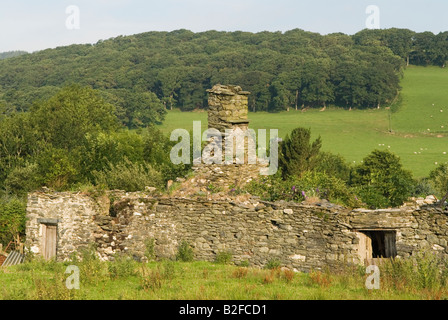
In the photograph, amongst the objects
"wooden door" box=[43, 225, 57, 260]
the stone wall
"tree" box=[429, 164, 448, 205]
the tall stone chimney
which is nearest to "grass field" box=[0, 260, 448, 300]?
the stone wall

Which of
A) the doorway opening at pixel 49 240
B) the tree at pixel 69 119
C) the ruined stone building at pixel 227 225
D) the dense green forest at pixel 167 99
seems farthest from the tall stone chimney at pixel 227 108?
the tree at pixel 69 119

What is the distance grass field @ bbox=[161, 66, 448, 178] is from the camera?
88125mm

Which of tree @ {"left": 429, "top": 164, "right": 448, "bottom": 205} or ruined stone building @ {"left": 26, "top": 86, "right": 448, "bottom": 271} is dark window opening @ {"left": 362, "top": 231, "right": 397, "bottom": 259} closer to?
ruined stone building @ {"left": 26, "top": 86, "right": 448, "bottom": 271}

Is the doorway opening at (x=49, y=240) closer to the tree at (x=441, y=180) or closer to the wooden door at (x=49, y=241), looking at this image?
the wooden door at (x=49, y=241)

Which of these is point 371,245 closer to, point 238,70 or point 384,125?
point 384,125

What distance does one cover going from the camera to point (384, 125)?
10438 cm

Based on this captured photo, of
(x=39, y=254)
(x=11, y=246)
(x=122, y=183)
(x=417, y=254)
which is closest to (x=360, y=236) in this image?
(x=417, y=254)

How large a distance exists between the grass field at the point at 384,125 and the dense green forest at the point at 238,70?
419cm

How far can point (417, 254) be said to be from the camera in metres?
13.8

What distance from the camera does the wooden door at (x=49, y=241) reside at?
59.1ft

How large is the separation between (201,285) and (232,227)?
3.98 metres

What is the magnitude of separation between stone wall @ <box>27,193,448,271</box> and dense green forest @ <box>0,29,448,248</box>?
1106 millimetres

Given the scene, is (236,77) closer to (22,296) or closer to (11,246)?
(11,246)

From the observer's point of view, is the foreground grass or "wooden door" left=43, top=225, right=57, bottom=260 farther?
"wooden door" left=43, top=225, right=57, bottom=260
